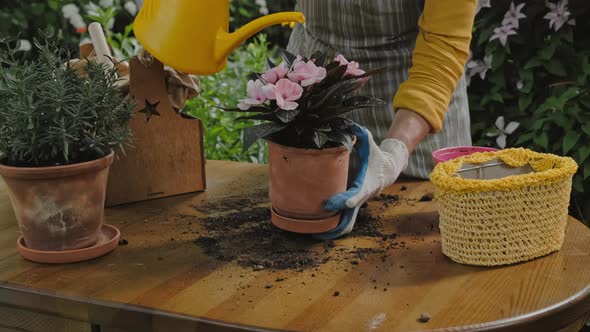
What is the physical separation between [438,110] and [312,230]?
0.49m

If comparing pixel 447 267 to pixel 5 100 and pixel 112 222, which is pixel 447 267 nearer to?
pixel 112 222

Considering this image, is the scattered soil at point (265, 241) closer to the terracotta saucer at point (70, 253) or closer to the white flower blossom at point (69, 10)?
the terracotta saucer at point (70, 253)

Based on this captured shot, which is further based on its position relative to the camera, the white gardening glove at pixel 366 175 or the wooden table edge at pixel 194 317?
the white gardening glove at pixel 366 175

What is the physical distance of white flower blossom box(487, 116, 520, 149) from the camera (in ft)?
10.0

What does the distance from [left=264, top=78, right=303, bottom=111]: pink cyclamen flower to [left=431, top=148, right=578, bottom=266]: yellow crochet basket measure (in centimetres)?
28

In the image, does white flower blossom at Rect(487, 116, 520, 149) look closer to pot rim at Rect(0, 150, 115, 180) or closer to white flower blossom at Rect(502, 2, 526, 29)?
white flower blossom at Rect(502, 2, 526, 29)

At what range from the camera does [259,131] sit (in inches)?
54.2

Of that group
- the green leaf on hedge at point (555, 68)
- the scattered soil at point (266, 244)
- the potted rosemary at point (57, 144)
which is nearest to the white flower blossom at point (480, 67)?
the green leaf on hedge at point (555, 68)

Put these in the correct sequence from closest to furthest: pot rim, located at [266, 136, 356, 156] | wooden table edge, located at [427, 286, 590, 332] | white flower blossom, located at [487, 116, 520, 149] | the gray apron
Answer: wooden table edge, located at [427, 286, 590, 332]
pot rim, located at [266, 136, 356, 156]
the gray apron
white flower blossom, located at [487, 116, 520, 149]

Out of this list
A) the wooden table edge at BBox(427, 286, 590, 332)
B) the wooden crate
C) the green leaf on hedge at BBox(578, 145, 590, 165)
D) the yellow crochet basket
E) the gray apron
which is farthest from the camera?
the green leaf on hedge at BBox(578, 145, 590, 165)

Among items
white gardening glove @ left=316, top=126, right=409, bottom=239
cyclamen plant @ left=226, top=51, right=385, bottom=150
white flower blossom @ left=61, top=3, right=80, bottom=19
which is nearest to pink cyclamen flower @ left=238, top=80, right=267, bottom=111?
cyclamen plant @ left=226, top=51, right=385, bottom=150

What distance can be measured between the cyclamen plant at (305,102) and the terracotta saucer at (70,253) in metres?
0.32

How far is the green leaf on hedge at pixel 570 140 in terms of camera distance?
9.10ft

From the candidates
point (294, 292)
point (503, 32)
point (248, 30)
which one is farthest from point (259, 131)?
point (503, 32)
